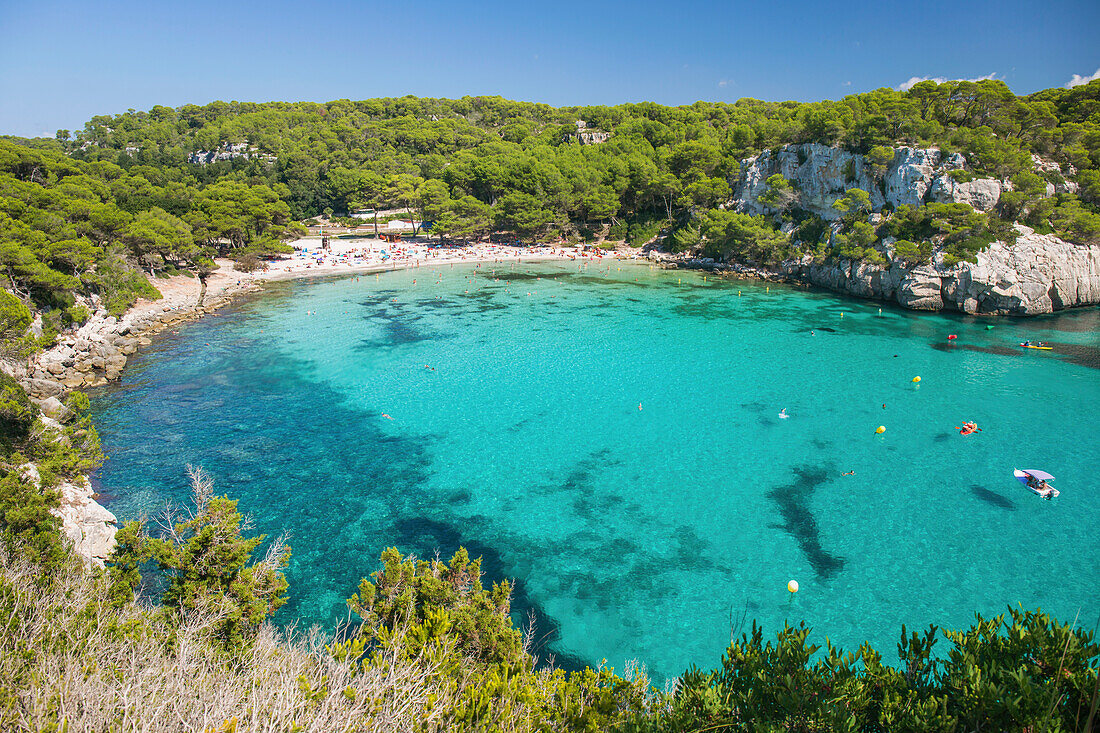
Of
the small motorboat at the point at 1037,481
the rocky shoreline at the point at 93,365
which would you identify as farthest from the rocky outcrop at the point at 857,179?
the rocky shoreline at the point at 93,365

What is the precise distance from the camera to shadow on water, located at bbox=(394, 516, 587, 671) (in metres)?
13.1

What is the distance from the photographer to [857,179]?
53.1 m

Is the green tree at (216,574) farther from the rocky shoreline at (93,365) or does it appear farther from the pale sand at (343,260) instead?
the pale sand at (343,260)

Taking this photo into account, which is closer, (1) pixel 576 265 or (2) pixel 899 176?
(2) pixel 899 176

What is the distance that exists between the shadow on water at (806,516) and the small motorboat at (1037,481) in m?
6.82

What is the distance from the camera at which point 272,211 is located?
60906mm

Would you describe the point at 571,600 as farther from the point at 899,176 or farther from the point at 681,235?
the point at 681,235

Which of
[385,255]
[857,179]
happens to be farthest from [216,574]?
[857,179]

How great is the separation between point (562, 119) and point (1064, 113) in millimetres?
86564

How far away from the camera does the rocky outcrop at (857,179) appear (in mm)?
45031

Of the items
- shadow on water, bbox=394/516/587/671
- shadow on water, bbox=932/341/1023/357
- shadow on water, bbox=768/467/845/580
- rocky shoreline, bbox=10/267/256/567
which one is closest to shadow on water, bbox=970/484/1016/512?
shadow on water, bbox=768/467/845/580

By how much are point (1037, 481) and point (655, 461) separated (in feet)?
44.5

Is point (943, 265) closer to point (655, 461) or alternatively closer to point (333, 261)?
point (655, 461)

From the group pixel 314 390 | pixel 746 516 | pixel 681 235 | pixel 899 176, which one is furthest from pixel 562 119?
pixel 746 516
